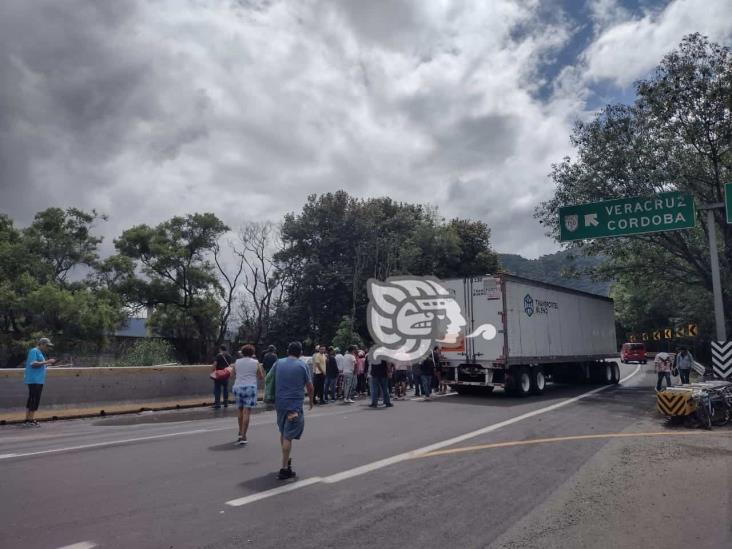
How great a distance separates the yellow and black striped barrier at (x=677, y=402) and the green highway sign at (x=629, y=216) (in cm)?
794

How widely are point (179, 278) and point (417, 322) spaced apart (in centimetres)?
1794

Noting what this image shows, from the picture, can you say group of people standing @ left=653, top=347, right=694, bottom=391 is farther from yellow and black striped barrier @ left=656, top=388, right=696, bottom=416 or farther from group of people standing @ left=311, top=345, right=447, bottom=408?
group of people standing @ left=311, top=345, right=447, bottom=408

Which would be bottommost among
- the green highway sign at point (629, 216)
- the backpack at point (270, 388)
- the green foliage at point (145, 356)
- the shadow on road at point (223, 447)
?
the shadow on road at point (223, 447)

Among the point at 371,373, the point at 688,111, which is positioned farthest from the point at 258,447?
the point at 688,111

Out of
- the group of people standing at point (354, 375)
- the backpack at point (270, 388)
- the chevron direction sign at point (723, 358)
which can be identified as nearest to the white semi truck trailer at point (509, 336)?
the group of people standing at point (354, 375)

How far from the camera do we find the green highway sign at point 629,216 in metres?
18.2

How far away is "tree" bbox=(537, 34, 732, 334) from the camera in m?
20.3

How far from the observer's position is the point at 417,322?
1997cm

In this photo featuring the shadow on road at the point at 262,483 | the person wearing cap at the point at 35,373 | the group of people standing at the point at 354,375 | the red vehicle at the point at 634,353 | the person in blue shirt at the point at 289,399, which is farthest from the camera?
the red vehicle at the point at 634,353

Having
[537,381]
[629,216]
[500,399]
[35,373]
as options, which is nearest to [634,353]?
[629,216]

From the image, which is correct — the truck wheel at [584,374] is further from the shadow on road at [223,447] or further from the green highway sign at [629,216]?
the shadow on road at [223,447]

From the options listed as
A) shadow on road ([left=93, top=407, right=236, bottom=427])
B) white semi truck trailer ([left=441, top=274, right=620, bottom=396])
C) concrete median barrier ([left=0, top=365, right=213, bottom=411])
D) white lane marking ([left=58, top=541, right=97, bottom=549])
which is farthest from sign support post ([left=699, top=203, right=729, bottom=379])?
white lane marking ([left=58, top=541, right=97, bottom=549])

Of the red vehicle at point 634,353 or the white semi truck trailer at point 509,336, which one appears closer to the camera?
the white semi truck trailer at point 509,336

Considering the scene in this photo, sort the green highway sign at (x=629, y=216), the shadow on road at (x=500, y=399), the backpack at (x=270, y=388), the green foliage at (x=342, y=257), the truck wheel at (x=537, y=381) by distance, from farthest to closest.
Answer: the green foliage at (x=342, y=257), the truck wheel at (x=537, y=381), the green highway sign at (x=629, y=216), the shadow on road at (x=500, y=399), the backpack at (x=270, y=388)
